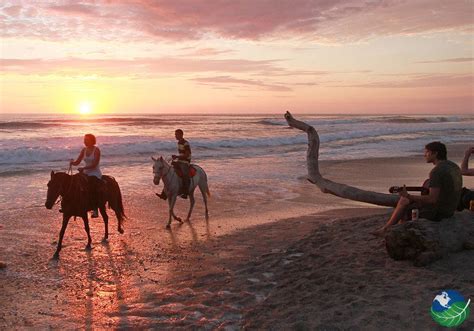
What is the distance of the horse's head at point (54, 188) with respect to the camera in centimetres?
830

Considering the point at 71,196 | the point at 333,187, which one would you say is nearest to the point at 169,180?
the point at 71,196

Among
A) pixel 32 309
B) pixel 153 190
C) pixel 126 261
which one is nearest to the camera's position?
pixel 32 309

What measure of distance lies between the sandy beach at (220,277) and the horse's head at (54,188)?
959 mm

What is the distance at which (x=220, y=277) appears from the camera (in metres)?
6.95

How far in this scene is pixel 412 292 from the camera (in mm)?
5250

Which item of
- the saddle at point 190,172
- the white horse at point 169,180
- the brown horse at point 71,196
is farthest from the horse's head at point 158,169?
the brown horse at point 71,196

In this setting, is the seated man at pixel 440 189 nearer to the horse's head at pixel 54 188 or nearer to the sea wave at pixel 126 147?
the horse's head at pixel 54 188

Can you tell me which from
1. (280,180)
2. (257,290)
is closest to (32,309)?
(257,290)

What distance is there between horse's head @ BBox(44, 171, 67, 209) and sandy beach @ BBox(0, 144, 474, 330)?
0.96 meters

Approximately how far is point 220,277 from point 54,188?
12.3ft

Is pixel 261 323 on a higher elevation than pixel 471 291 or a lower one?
lower

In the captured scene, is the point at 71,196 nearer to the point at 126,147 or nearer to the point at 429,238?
the point at 429,238

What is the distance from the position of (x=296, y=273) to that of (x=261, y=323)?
166 cm

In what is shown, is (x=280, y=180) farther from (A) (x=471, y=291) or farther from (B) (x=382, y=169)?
(A) (x=471, y=291)
